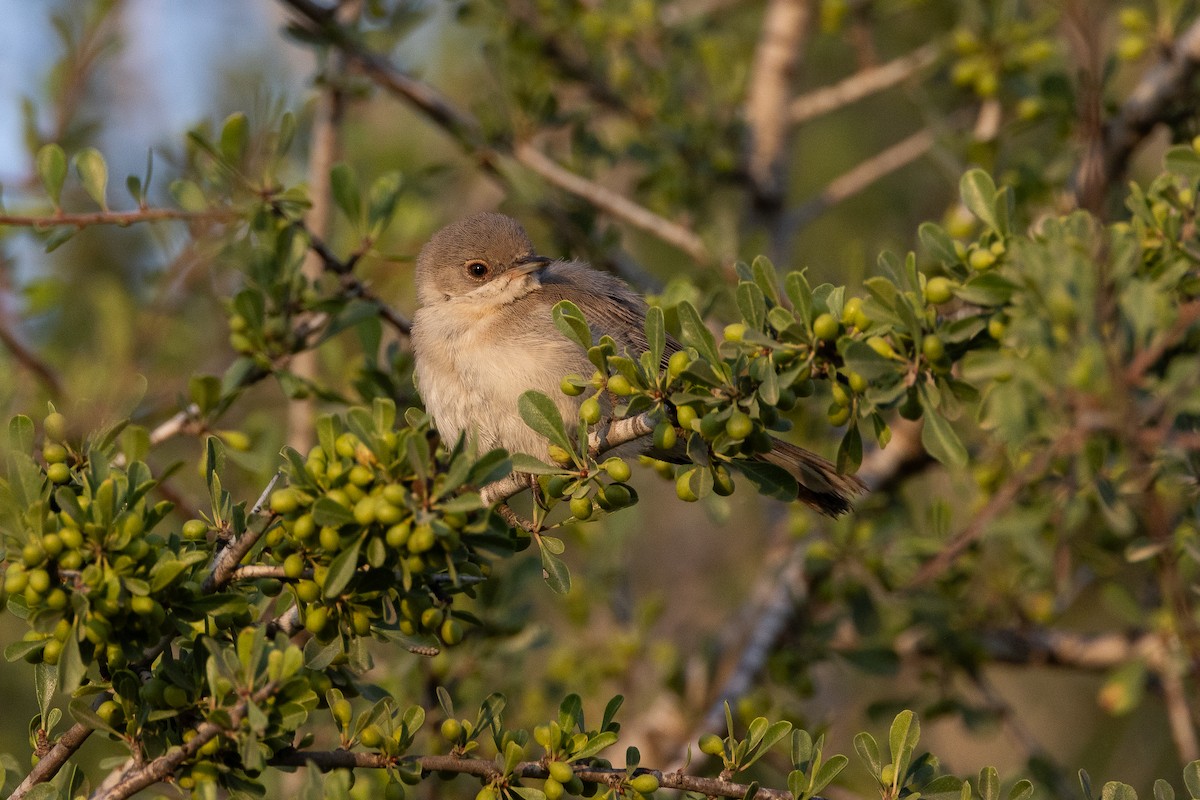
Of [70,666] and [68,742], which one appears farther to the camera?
[68,742]

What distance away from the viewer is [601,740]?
3012mm

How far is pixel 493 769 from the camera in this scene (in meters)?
2.94

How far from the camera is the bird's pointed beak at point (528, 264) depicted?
194 inches

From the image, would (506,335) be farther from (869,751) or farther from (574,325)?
(869,751)

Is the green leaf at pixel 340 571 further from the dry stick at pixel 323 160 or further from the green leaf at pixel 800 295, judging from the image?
the dry stick at pixel 323 160

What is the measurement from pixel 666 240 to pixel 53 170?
313cm

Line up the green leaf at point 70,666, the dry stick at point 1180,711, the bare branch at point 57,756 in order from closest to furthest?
the green leaf at point 70,666 → the bare branch at point 57,756 → the dry stick at point 1180,711

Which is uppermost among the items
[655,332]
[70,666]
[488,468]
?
[655,332]

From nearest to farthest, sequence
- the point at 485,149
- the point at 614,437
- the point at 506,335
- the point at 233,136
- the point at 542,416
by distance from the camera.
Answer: the point at 542,416
the point at 614,437
the point at 233,136
the point at 506,335
the point at 485,149

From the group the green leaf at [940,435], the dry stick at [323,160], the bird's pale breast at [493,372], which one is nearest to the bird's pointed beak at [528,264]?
the bird's pale breast at [493,372]

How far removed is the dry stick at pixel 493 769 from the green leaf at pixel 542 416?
856 mm

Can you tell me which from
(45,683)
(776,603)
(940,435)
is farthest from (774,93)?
(45,683)

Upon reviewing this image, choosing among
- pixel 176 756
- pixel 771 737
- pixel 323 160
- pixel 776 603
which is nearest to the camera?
pixel 176 756

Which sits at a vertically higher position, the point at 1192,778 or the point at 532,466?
the point at 532,466
